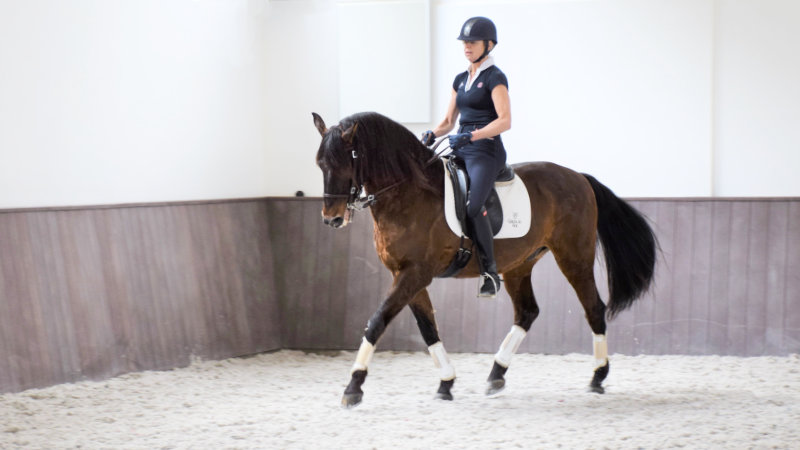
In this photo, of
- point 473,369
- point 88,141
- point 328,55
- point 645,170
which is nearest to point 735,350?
point 645,170

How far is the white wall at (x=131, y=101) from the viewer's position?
4.28m

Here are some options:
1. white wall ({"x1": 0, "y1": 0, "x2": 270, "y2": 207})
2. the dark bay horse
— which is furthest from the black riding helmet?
white wall ({"x1": 0, "y1": 0, "x2": 270, "y2": 207})

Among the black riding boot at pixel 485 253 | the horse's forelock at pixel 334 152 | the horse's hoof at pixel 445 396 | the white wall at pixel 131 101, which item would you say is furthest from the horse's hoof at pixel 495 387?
the white wall at pixel 131 101

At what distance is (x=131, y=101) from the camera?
4.95 metres

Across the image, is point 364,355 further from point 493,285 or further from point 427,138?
point 427,138

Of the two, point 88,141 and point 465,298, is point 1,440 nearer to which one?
point 88,141

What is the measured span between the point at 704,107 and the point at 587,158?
87cm

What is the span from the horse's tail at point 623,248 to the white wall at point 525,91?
39.1 inches

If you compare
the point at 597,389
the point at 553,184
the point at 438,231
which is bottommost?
the point at 597,389

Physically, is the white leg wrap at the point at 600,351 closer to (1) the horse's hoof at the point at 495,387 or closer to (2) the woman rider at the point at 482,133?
(1) the horse's hoof at the point at 495,387

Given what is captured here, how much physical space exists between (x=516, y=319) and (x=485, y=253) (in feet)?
2.18

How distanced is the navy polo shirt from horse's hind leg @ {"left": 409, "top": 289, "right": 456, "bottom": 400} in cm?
98

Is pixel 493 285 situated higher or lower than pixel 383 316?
higher

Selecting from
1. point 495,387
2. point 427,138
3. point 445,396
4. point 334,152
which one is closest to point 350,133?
point 334,152
